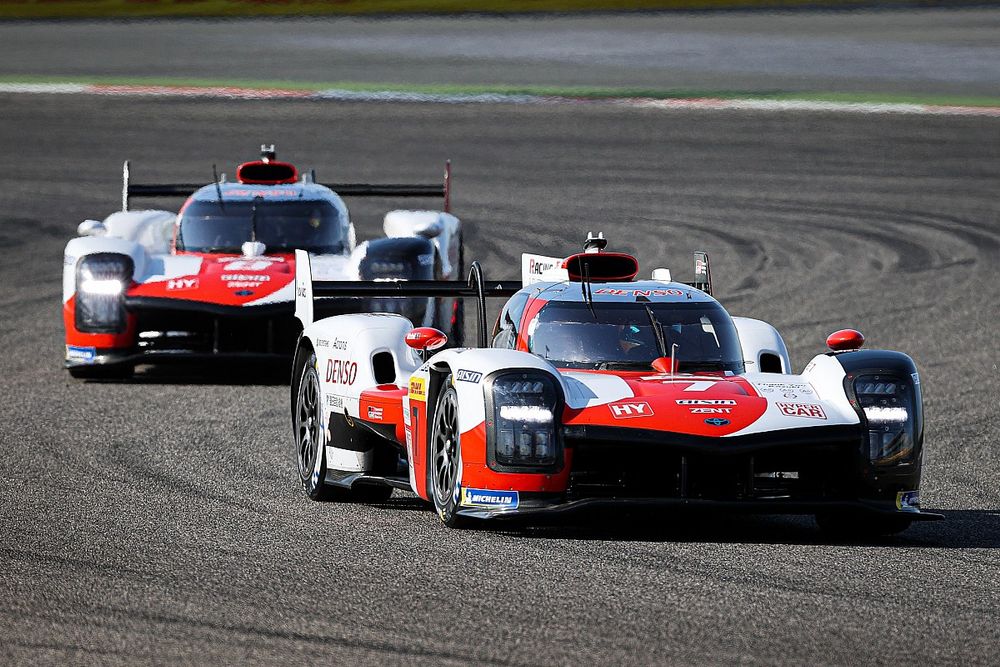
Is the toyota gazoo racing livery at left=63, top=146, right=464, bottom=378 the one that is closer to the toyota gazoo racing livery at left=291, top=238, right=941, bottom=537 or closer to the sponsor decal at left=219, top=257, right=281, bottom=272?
the sponsor decal at left=219, top=257, right=281, bottom=272

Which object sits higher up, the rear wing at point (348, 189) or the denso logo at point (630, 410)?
the denso logo at point (630, 410)

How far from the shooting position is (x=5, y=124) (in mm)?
31406

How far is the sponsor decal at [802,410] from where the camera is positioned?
8.26m

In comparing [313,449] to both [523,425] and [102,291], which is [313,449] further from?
[102,291]

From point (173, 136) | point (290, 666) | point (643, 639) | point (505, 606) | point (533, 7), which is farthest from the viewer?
point (533, 7)

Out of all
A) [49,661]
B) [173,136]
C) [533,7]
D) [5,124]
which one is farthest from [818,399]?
[533,7]

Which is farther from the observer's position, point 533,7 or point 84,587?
point 533,7

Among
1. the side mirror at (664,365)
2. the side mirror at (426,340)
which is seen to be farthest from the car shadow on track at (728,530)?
the side mirror at (426,340)

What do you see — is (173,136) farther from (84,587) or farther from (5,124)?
→ (84,587)

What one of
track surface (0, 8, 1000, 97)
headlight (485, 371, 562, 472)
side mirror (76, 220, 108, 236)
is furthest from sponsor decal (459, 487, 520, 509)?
track surface (0, 8, 1000, 97)

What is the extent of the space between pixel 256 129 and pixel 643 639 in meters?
25.3

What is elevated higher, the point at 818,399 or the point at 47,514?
the point at 818,399

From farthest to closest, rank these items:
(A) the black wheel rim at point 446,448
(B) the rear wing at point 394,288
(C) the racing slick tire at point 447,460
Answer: (B) the rear wing at point 394,288
(A) the black wheel rim at point 446,448
(C) the racing slick tire at point 447,460

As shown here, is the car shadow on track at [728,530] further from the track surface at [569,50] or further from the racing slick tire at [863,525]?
the track surface at [569,50]
